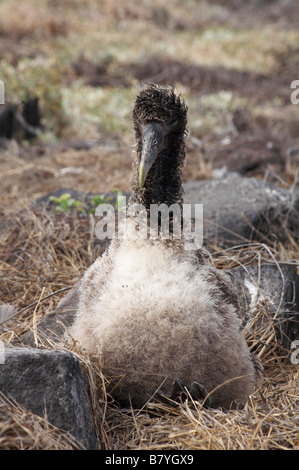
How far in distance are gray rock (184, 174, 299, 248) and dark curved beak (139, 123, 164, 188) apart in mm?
2198

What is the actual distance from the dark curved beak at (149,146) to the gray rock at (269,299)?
168 centimetres

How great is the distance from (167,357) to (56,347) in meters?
0.69

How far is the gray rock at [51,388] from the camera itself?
2.56 metres

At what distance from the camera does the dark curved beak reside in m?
3.04

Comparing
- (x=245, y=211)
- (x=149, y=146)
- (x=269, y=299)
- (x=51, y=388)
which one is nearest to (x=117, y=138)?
(x=245, y=211)

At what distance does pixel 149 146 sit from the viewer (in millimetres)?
3076

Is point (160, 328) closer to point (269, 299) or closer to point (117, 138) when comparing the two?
point (269, 299)

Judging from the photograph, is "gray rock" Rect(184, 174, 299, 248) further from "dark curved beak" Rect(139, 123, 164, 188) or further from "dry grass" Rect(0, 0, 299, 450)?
"dark curved beak" Rect(139, 123, 164, 188)

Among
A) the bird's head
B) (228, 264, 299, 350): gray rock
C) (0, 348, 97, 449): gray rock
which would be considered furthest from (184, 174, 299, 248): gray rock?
(0, 348, 97, 449): gray rock

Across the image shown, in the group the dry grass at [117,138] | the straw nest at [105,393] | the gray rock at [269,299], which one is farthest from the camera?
the gray rock at [269,299]

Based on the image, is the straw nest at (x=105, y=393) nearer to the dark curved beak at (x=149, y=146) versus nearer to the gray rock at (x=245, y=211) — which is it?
the gray rock at (x=245, y=211)

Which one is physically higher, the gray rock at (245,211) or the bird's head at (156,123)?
the bird's head at (156,123)

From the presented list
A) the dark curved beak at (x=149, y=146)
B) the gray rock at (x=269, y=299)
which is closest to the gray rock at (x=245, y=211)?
the gray rock at (x=269, y=299)

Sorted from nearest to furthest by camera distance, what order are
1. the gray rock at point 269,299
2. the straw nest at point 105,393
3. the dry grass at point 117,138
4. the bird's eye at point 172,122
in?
the straw nest at point 105,393 < the dry grass at point 117,138 < the bird's eye at point 172,122 < the gray rock at point 269,299
